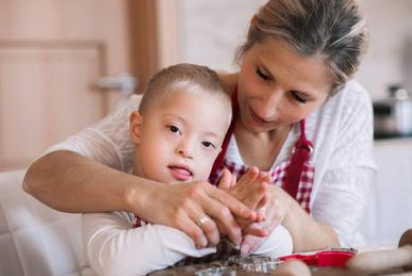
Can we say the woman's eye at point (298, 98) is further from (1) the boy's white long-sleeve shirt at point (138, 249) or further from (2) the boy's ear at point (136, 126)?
(1) the boy's white long-sleeve shirt at point (138, 249)

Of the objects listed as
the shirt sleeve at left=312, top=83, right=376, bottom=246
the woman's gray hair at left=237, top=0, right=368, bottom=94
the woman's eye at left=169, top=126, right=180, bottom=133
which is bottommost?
the shirt sleeve at left=312, top=83, right=376, bottom=246

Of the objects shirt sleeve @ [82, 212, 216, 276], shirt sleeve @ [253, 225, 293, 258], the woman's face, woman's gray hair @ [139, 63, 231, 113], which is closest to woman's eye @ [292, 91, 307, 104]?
the woman's face

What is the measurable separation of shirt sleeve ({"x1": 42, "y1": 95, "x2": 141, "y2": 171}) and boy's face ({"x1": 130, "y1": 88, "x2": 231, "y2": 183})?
143 mm

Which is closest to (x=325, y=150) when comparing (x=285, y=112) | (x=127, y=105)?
(x=285, y=112)

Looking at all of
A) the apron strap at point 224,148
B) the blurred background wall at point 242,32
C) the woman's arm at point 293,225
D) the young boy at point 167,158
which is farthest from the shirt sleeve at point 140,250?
the blurred background wall at point 242,32

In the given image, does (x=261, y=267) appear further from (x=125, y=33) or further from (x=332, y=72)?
(x=125, y=33)

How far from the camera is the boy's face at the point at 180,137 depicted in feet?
3.44

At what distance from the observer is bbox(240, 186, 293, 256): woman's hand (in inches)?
35.1

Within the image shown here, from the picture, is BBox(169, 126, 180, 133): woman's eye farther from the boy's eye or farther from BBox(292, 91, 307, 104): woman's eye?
BBox(292, 91, 307, 104): woman's eye

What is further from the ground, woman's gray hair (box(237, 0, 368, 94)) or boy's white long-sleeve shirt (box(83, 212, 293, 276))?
woman's gray hair (box(237, 0, 368, 94))

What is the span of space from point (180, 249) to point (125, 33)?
2.20 meters

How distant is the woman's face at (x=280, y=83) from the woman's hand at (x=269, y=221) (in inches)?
9.0

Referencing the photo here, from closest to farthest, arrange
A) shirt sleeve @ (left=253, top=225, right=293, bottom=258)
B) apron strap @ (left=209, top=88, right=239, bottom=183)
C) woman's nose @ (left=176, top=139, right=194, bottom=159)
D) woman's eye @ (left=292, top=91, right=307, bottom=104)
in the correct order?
shirt sleeve @ (left=253, top=225, right=293, bottom=258) → woman's nose @ (left=176, top=139, right=194, bottom=159) → woman's eye @ (left=292, top=91, right=307, bottom=104) → apron strap @ (left=209, top=88, right=239, bottom=183)

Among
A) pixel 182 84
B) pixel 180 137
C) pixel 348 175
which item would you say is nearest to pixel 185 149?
pixel 180 137
